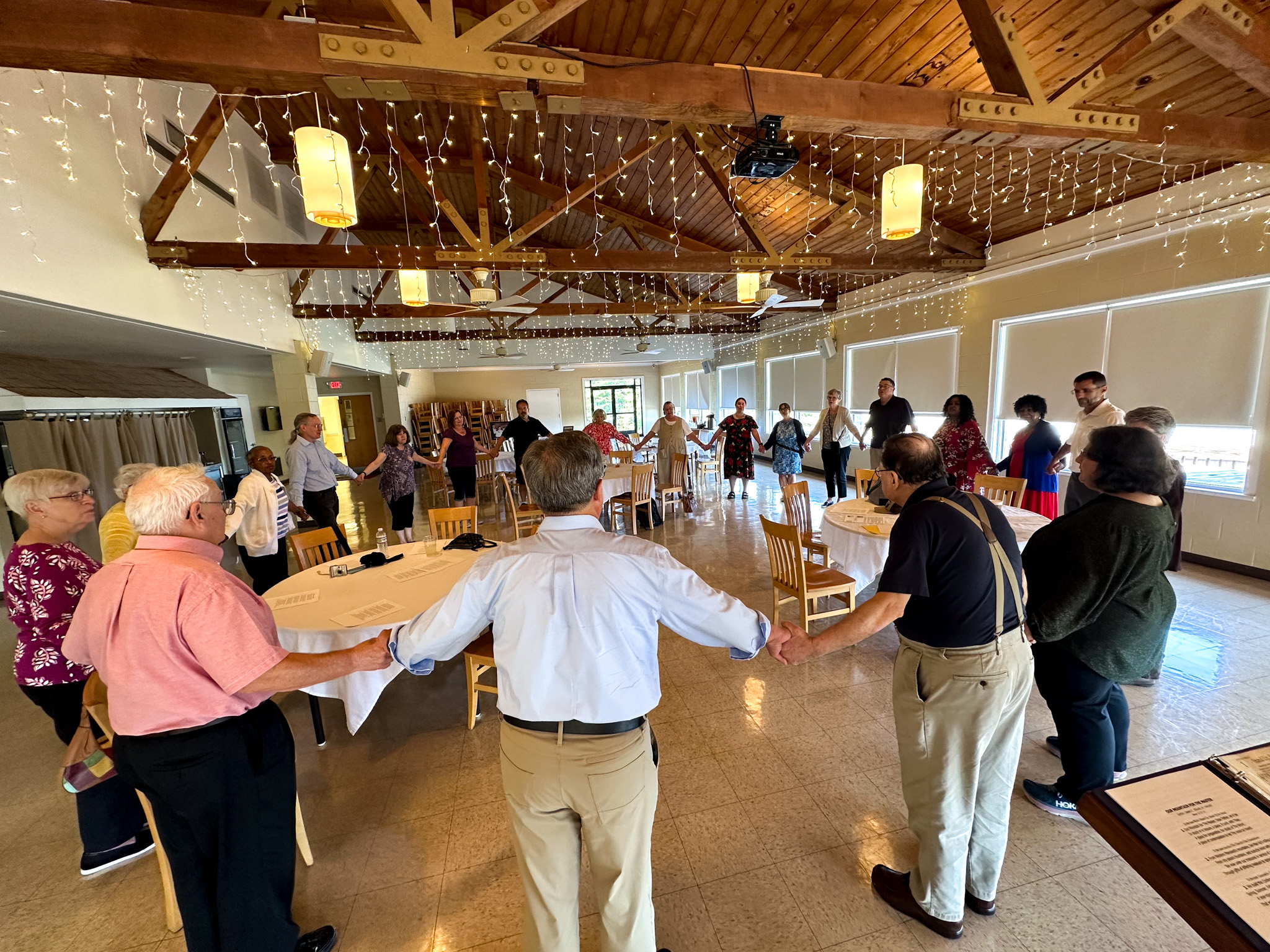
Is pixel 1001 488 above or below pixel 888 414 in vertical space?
below

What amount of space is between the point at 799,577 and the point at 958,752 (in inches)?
70.6

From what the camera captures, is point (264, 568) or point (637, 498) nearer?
point (264, 568)

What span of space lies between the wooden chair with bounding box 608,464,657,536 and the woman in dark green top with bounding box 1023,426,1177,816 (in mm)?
4505

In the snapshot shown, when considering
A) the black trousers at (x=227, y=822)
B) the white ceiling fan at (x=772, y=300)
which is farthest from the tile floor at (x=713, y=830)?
the white ceiling fan at (x=772, y=300)

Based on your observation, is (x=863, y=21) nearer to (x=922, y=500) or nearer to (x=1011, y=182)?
(x=1011, y=182)

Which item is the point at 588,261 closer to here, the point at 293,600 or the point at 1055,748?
the point at 293,600

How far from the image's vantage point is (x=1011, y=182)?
521 cm

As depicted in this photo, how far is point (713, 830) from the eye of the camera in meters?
2.08

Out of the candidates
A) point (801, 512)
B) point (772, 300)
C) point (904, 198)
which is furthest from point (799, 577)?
point (772, 300)

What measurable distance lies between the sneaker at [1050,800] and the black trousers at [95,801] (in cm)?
371

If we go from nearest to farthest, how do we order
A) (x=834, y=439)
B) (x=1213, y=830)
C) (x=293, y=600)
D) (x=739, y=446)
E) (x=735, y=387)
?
(x=1213, y=830) < (x=293, y=600) < (x=834, y=439) < (x=739, y=446) < (x=735, y=387)

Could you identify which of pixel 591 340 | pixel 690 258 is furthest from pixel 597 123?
pixel 591 340

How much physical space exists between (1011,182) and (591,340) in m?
11.0

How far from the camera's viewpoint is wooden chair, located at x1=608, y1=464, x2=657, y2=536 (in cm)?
623
